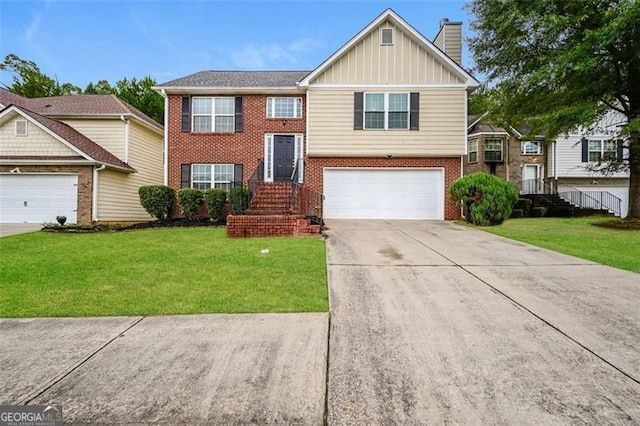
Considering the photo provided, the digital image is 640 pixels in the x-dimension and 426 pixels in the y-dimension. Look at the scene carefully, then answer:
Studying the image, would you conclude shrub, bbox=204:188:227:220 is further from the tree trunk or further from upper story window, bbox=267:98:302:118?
the tree trunk

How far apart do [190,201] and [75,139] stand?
5.87 meters

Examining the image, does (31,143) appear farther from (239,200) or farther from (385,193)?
(385,193)

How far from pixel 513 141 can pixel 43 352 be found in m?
24.3

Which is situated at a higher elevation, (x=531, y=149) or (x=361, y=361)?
(x=531, y=149)

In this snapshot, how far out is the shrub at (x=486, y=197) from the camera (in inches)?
448

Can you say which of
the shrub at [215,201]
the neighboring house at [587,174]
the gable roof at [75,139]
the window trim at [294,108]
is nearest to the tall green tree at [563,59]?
the window trim at [294,108]

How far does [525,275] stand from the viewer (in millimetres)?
5316

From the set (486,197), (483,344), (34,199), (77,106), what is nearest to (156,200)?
(34,199)

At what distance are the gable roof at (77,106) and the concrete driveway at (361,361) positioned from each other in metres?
14.8

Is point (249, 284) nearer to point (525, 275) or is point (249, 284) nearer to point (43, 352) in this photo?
point (43, 352)

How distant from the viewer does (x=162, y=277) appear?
5.24 meters

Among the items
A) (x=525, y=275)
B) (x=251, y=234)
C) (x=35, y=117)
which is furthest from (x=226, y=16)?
(x=525, y=275)

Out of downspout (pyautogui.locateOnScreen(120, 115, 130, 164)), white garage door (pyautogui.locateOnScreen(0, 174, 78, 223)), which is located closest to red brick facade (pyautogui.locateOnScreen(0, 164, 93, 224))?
white garage door (pyautogui.locateOnScreen(0, 174, 78, 223))

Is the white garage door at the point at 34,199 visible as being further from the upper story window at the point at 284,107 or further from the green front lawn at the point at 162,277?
the upper story window at the point at 284,107
